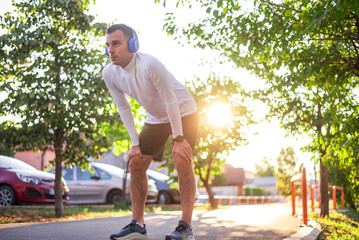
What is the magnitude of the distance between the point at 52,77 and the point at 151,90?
592 cm

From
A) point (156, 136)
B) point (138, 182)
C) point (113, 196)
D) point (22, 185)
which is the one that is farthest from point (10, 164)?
point (156, 136)

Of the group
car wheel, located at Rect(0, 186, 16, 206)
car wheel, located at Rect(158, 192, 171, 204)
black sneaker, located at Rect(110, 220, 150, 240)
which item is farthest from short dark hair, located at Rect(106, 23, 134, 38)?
car wheel, located at Rect(158, 192, 171, 204)

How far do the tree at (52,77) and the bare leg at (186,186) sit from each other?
214 inches

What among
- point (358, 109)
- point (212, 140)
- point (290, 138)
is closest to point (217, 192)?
point (212, 140)

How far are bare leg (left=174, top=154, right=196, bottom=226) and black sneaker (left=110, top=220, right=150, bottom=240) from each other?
0.42m

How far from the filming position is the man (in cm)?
383

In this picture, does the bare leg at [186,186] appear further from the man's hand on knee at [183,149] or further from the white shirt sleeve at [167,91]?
the white shirt sleeve at [167,91]

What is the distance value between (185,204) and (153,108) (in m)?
0.92

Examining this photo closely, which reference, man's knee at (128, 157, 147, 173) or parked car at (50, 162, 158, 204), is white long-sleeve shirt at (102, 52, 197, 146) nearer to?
man's knee at (128, 157, 147, 173)

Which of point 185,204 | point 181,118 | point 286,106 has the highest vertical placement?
point 286,106

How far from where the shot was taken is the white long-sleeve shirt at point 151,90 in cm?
380

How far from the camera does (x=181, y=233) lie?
370cm

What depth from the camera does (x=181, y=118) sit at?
160 inches

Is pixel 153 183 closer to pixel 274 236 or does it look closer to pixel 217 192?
pixel 274 236
